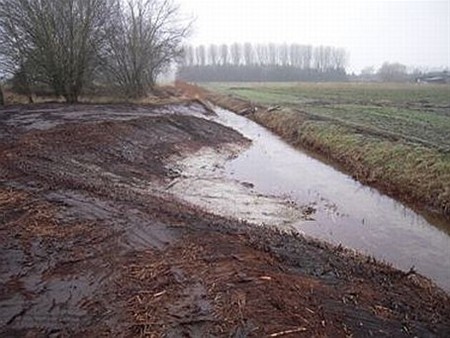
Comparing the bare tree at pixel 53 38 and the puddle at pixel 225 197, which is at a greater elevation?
the bare tree at pixel 53 38

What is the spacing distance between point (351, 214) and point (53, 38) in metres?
22.9

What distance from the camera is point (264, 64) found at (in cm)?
13875

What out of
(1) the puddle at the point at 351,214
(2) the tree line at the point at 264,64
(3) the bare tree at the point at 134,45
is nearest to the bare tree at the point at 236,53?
(2) the tree line at the point at 264,64

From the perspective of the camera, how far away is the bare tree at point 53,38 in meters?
27.9

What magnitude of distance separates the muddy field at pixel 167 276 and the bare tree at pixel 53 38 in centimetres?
1874

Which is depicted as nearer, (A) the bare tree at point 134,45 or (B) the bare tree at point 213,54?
A: (A) the bare tree at point 134,45

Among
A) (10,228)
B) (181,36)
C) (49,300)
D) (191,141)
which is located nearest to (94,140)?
(191,141)

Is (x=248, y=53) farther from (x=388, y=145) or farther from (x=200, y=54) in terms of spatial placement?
(x=388, y=145)

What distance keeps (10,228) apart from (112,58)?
3019cm

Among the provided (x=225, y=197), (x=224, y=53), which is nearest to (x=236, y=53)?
(x=224, y=53)

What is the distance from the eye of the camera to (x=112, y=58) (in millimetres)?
36250

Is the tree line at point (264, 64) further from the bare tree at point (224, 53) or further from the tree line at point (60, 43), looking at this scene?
the tree line at point (60, 43)

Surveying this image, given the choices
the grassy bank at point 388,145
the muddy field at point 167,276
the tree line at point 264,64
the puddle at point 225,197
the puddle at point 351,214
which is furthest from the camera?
the tree line at point 264,64

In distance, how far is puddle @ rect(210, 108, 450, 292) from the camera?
33.0ft
